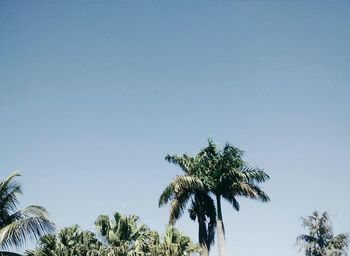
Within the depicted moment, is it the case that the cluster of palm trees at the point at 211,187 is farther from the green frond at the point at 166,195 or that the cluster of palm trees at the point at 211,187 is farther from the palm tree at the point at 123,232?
the palm tree at the point at 123,232

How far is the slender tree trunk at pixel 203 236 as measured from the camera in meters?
27.2

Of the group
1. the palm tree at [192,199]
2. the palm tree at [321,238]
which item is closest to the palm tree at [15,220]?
the palm tree at [192,199]

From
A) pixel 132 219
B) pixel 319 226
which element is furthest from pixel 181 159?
pixel 319 226

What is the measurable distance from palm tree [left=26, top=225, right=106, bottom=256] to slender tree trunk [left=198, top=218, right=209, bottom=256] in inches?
280

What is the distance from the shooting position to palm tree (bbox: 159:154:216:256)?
28.2 metres

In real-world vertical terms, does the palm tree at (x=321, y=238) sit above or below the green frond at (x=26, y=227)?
above

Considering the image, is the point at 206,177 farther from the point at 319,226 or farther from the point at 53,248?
the point at 319,226

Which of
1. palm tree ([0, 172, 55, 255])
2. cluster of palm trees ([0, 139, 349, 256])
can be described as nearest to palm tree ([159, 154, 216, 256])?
cluster of palm trees ([0, 139, 349, 256])

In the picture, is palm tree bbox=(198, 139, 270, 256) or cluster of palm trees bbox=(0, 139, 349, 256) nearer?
cluster of palm trees bbox=(0, 139, 349, 256)

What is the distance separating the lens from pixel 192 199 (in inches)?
1153

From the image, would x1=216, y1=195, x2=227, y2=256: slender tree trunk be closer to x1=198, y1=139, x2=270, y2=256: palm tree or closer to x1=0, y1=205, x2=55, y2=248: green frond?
x1=198, y1=139, x2=270, y2=256: palm tree

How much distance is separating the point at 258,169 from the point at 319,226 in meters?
17.0

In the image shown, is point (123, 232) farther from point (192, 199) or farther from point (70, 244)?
point (192, 199)

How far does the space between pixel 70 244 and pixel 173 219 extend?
317 inches
